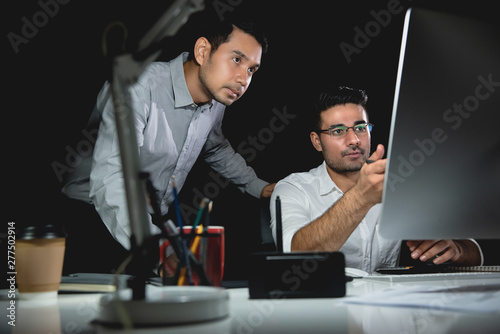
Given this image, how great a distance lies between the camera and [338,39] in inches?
102

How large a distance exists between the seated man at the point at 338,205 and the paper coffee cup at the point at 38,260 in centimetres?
79

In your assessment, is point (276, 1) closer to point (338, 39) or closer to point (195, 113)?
point (338, 39)

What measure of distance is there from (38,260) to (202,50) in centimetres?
159

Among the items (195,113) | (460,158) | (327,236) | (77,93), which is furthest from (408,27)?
(77,93)

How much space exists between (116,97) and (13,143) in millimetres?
1756

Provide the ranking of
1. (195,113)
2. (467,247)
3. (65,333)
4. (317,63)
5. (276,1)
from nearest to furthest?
(65,333), (467,247), (195,113), (276,1), (317,63)

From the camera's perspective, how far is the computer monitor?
2.25 feet

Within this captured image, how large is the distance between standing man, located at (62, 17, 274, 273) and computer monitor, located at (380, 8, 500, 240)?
1.33m

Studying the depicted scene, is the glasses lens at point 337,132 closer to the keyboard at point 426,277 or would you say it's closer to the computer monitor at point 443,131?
the keyboard at point 426,277

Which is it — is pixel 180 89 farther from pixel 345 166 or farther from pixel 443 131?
pixel 443 131

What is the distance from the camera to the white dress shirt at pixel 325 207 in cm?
183

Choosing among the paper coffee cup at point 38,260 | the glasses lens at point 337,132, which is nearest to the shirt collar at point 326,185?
the glasses lens at point 337,132

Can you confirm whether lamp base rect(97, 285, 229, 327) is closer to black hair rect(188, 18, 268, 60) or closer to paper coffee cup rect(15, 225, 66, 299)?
paper coffee cup rect(15, 225, 66, 299)

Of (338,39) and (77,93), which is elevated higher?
(338,39)
